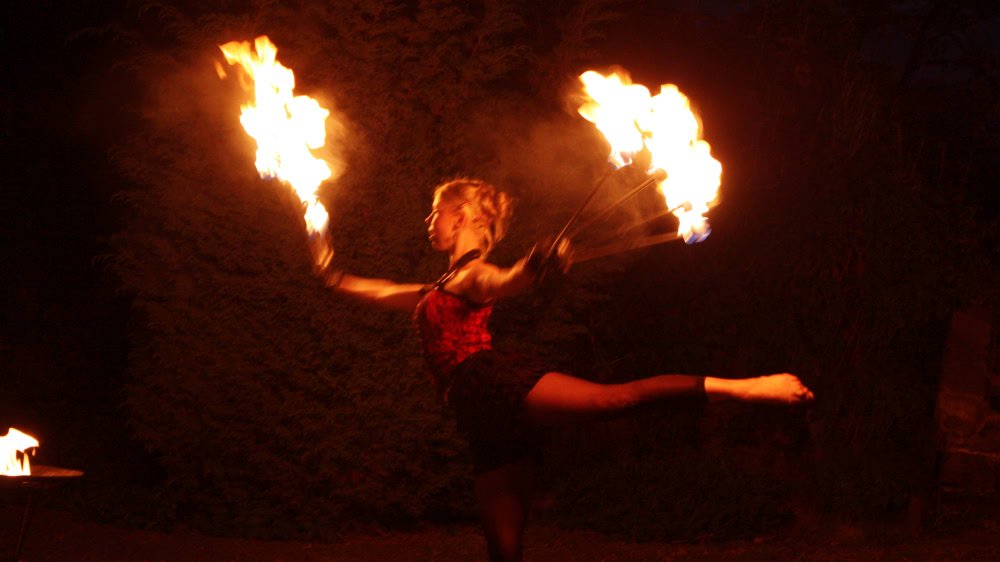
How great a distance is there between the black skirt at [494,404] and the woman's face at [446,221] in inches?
21.5

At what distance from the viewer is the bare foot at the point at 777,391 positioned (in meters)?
3.62

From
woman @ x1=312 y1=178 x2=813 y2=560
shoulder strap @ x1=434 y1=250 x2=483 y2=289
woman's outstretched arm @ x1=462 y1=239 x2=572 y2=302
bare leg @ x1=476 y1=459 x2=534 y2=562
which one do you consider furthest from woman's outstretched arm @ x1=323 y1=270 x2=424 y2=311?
bare leg @ x1=476 y1=459 x2=534 y2=562

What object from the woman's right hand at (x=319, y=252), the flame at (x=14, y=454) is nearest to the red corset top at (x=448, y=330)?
the woman's right hand at (x=319, y=252)

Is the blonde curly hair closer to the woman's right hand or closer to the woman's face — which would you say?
the woman's face

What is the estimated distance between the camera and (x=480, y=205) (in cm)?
444

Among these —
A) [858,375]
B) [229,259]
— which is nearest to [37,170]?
[229,259]

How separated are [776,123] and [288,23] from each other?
4.10m

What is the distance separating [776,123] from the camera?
29.5 ft

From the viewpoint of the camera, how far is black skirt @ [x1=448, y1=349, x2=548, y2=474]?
4.00 meters

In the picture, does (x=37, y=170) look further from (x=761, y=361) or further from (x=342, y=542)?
(x=761, y=361)

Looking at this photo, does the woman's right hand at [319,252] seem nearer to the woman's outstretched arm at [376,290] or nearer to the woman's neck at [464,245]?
the woman's outstretched arm at [376,290]

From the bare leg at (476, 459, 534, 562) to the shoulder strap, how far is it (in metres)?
0.75

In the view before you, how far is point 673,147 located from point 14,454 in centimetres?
321

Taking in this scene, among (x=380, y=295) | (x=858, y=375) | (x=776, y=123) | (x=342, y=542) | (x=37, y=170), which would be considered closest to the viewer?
(x=380, y=295)
